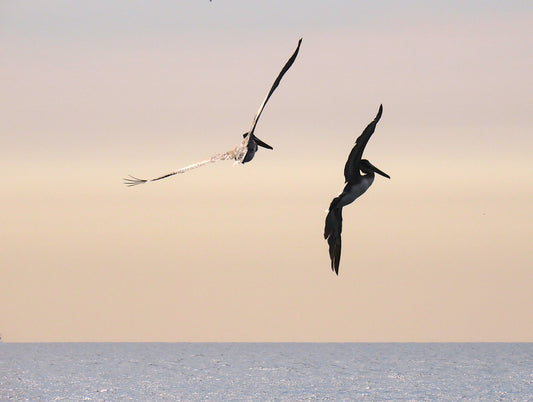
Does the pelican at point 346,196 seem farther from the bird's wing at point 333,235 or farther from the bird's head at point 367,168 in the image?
the bird's head at point 367,168

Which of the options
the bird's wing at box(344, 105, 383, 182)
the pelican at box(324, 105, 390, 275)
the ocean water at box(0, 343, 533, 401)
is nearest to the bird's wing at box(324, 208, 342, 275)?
the pelican at box(324, 105, 390, 275)

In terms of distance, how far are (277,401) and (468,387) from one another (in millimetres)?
33012

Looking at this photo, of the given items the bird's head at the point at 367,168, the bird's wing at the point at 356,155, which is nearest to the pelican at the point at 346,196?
the bird's wing at the point at 356,155

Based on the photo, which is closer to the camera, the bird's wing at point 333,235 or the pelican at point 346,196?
the pelican at point 346,196

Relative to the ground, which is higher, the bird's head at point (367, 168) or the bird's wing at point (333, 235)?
the bird's head at point (367, 168)

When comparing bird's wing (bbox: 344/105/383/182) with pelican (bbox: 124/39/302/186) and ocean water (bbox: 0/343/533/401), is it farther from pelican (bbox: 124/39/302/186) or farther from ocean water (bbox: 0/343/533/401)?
ocean water (bbox: 0/343/533/401)

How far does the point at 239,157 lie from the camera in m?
28.8

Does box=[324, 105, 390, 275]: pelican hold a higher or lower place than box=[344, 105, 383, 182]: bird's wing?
lower

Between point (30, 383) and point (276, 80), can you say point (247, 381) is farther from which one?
point (276, 80)

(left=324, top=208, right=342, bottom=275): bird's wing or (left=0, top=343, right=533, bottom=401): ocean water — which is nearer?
(left=324, top=208, right=342, bottom=275): bird's wing

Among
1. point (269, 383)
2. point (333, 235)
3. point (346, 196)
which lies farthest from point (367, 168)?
point (269, 383)

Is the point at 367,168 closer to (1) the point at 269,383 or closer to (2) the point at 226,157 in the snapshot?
(2) the point at 226,157

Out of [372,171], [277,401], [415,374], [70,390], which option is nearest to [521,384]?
[415,374]

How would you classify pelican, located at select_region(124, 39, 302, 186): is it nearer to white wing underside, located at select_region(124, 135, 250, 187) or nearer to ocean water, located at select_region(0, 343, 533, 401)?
white wing underside, located at select_region(124, 135, 250, 187)
